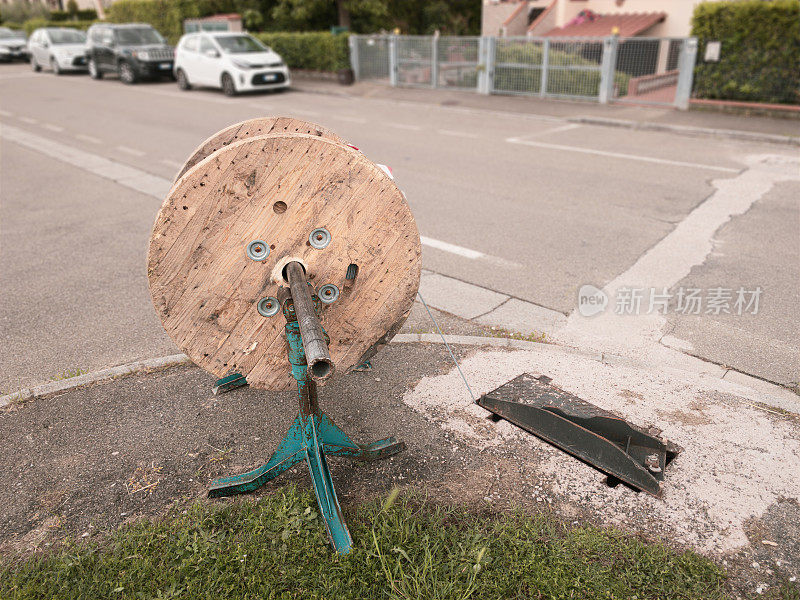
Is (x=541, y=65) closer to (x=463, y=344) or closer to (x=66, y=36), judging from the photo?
(x=463, y=344)

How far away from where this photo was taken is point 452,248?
6.79 m

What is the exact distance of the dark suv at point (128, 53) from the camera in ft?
72.0

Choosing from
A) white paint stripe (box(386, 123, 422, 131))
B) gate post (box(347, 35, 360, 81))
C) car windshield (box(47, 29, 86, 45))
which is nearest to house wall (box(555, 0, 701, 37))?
gate post (box(347, 35, 360, 81))

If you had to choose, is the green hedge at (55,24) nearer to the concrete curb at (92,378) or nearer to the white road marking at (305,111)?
the white road marking at (305,111)

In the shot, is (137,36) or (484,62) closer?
(484,62)

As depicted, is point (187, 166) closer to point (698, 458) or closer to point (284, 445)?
point (284, 445)

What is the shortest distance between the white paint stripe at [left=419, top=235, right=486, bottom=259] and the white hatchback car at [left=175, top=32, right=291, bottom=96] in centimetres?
1371

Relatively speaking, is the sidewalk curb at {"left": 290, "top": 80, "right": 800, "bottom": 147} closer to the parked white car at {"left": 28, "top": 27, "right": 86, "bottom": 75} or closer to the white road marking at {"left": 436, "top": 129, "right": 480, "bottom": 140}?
the white road marking at {"left": 436, "top": 129, "right": 480, "bottom": 140}

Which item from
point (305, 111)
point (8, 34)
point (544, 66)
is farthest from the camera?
point (8, 34)

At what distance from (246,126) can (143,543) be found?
2275 millimetres

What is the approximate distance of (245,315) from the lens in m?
3.05

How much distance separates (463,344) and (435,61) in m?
16.3

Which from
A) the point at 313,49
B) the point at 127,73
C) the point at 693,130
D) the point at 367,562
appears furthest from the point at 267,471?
the point at 127,73

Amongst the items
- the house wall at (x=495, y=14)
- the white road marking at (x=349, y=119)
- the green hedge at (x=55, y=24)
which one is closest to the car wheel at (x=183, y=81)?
the white road marking at (x=349, y=119)
